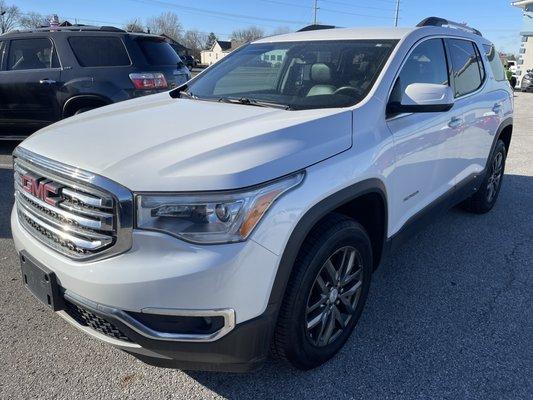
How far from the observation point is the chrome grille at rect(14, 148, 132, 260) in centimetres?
191

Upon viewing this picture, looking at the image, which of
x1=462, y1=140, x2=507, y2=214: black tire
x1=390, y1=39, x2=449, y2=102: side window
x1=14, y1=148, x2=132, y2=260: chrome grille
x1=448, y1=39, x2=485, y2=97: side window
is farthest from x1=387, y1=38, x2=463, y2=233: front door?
x1=14, y1=148, x2=132, y2=260: chrome grille

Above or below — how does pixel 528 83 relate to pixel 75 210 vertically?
below

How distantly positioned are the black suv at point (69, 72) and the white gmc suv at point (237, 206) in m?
3.66

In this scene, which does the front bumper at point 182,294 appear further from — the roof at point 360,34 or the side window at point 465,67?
the side window at point 465,67

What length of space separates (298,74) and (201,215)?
178 centimetres

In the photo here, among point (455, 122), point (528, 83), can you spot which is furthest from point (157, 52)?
point (528, 83)

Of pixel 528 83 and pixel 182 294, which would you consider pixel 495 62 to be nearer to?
pixel 182 294

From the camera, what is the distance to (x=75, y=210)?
204 centimetres

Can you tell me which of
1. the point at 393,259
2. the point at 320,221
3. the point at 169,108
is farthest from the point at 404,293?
the point at 169,108

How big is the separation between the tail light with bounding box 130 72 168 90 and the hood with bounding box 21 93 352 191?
13.0 feet

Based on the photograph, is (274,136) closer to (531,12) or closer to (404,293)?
(404,293)

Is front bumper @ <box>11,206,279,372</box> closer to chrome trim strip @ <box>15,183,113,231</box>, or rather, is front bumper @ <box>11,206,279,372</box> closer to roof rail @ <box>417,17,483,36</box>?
chrome trim strip @ <box>15,183,113,231</box>

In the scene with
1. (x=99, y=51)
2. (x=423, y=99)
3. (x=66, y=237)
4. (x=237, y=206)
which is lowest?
(x=66, y=237)

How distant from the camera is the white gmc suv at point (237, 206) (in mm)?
1902
